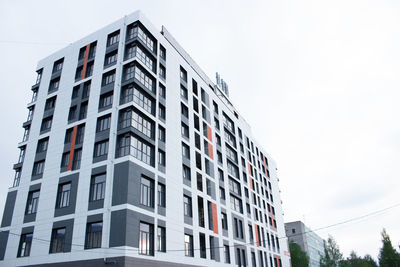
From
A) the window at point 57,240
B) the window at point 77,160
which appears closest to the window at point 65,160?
the window at point 77,160

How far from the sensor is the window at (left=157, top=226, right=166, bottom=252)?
3391cm

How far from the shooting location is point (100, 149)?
36.0 meters

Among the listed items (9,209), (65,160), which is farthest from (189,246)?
(9,209)

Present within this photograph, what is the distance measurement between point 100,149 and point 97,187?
4544mm

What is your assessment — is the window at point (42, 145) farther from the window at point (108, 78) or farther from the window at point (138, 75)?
the window at point (138, 75)

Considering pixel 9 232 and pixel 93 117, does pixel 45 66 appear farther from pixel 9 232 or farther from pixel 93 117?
pixel 9 232

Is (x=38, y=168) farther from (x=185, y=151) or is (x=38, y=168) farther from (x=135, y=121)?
(x=185, y=151)

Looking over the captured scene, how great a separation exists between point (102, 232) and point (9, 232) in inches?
582

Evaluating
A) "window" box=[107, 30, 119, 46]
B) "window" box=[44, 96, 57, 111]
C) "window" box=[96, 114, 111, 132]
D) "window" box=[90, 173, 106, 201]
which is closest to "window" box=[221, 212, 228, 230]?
"window" box=[90, 173, 106, 201]

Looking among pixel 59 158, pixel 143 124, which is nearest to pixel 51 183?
pixel 59 158

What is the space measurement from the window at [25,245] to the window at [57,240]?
363 centimetres

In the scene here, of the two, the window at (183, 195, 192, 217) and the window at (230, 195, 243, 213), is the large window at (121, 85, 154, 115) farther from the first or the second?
the window at (230, 195, 243, 213)

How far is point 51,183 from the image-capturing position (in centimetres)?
3716

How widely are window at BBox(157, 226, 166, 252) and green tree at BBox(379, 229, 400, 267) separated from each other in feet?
206
